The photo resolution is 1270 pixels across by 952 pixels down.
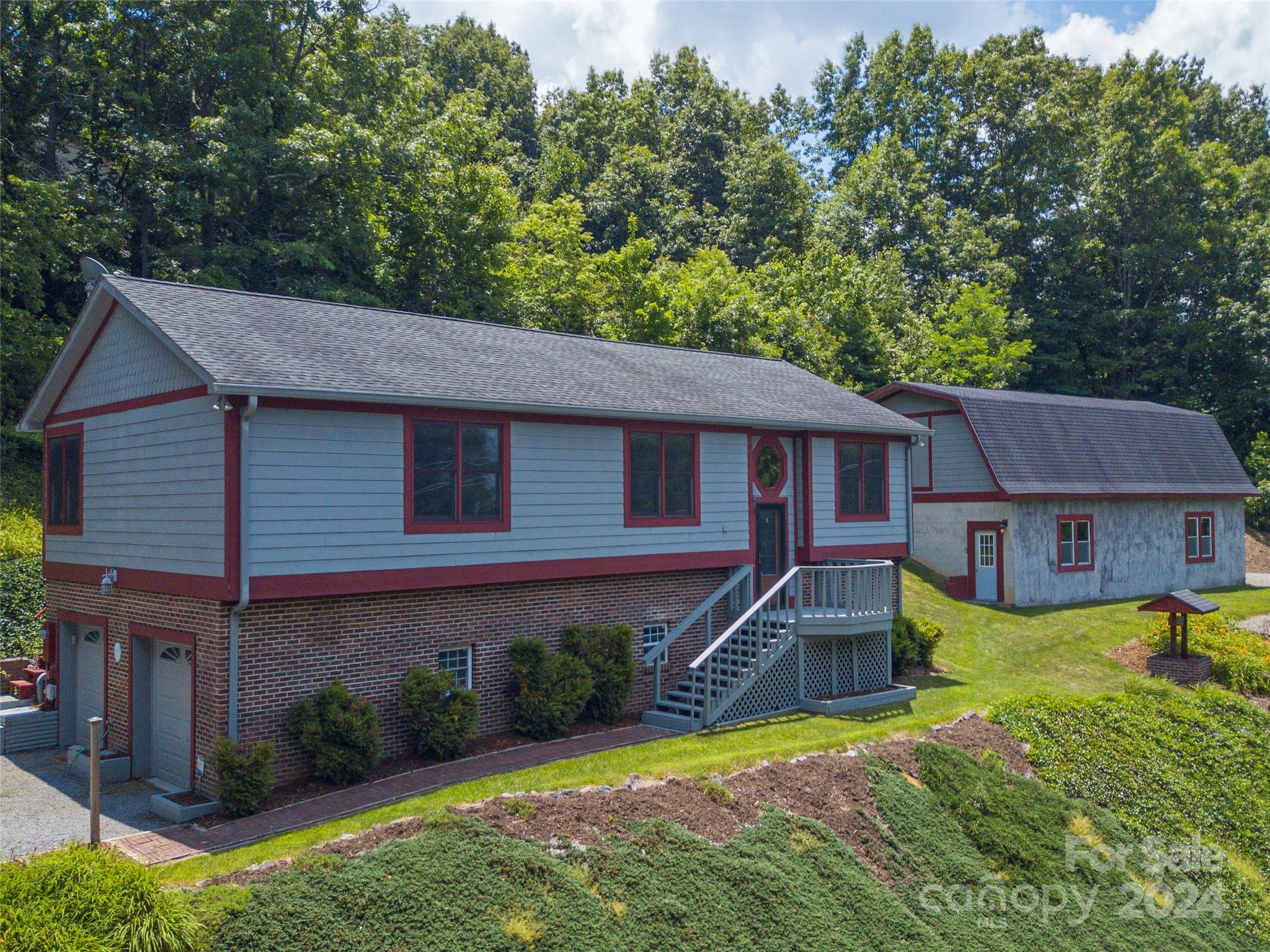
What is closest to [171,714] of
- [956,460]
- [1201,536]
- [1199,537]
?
[956,460]

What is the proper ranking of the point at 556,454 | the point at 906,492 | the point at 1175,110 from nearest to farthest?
the point at 556,454, the point at 906,492, the point at 1175,110

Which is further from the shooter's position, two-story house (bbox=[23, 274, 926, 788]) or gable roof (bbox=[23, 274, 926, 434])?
gable roof (bbox=[23, 274, 926, 434])

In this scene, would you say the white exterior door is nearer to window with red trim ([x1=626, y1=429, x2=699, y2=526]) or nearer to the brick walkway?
window with red trim ([x1=626, y1=429, x2=699, y2=526])

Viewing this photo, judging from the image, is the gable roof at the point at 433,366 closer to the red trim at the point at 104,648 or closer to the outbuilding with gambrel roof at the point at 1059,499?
the red trim at the point at 104,648

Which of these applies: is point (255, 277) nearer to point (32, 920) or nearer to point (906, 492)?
point (906, 492)

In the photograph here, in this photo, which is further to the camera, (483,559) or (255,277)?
(255,277)

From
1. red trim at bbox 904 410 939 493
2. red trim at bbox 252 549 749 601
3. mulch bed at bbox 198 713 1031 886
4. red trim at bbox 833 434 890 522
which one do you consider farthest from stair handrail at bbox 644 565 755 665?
red trim at bbox 904 410 939 493

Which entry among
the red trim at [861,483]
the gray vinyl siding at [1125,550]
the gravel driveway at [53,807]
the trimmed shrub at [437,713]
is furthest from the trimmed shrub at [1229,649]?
the gravel driveway at [53,807]

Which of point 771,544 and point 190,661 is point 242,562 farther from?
point 771,544

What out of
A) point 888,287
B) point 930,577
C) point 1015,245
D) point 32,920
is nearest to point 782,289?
point 888,287
